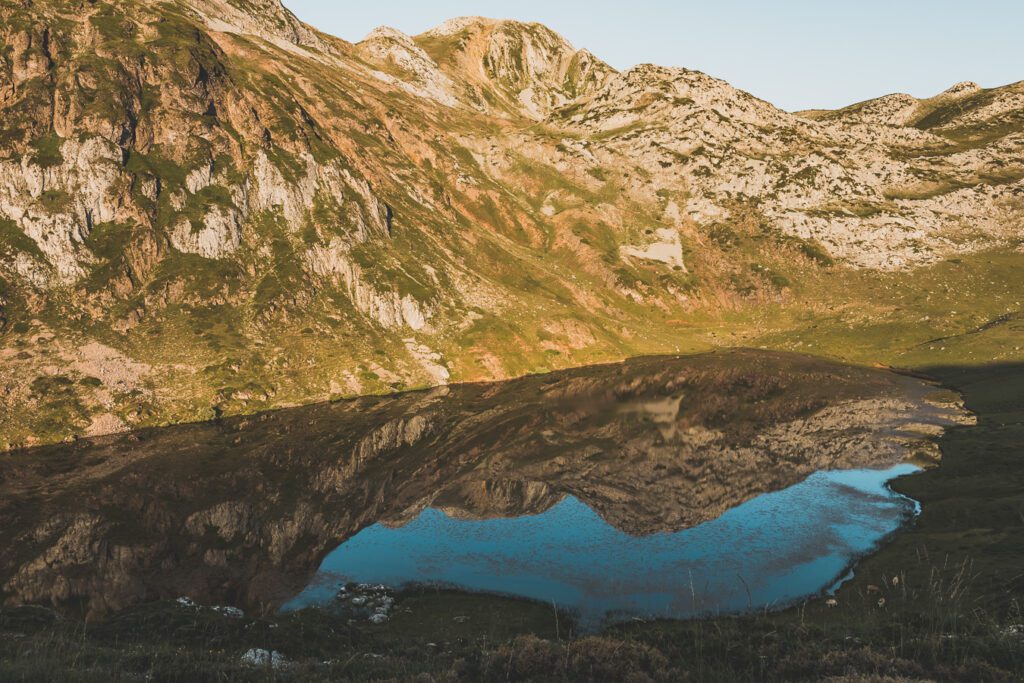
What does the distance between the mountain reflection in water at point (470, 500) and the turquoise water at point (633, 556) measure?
0.87 ft

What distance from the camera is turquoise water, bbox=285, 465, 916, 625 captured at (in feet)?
161

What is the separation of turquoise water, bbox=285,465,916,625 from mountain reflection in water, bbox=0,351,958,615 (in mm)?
266

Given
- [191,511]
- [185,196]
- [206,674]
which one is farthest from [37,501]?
[185,196]

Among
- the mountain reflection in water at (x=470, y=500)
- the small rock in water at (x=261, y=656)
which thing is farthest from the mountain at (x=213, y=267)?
the small rock in water at (x=261, y=656)

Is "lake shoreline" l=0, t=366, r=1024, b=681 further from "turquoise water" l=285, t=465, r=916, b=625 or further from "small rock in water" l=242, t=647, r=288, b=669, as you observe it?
"turquoise water" l=285, t=465, r=916, b=625

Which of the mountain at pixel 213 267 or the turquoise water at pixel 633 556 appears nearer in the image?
the turquoise water at pixel 633 556

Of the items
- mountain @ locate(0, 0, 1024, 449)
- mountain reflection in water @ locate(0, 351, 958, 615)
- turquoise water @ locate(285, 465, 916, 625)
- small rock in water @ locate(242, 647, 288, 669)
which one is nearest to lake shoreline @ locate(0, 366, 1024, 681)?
small rock in water @ locate(242, 647, 288, 669)

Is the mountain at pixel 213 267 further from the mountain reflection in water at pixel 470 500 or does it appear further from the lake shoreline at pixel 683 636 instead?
the lake shoreline at pixel 683 636

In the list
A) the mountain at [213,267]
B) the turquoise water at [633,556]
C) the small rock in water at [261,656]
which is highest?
the mountain at [213,267]

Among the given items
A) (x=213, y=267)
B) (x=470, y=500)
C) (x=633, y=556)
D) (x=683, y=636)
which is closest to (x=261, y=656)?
(x=683, y=636)

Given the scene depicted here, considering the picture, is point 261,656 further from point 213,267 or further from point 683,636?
point 213,267

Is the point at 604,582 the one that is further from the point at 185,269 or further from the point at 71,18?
the point at 71,18

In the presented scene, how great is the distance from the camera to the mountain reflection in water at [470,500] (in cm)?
5253

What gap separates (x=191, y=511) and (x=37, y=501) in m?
19.1
